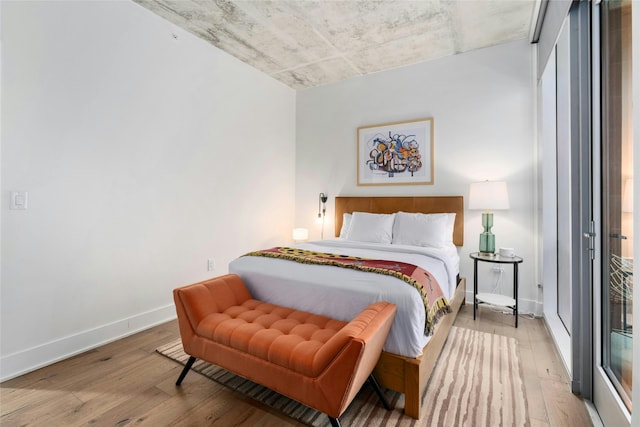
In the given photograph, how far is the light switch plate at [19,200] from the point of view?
6.48 ft

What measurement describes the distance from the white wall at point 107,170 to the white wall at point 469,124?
4.73ft

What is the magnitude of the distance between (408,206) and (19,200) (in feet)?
11.4

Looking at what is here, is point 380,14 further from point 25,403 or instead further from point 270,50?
point 25,403

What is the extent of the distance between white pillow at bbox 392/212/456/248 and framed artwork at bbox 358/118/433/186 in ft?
1.87

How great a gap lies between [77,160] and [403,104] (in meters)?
3.37

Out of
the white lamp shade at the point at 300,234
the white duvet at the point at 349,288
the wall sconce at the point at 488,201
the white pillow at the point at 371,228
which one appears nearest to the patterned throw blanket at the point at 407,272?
the white duvet at the point at 349,288

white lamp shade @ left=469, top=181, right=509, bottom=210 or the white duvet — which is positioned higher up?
white lamp shade @ left=469, top=181, right=509, bottom=210

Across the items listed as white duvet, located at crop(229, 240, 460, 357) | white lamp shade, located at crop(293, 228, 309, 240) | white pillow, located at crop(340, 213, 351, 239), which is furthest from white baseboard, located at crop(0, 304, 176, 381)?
white pillow, located at crop(340, 213, 351, 239)

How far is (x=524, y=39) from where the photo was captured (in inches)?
122

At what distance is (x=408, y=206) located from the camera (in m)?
3.65

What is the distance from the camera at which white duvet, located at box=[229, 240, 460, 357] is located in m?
1.65

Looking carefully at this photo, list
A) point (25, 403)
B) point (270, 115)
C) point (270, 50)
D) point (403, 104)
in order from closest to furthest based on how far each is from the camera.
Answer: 1. point (25, 403)
2. point (270, 50)
3. point (403, 104)
4. point (270, 115)

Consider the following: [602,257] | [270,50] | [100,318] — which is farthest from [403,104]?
[100,318]

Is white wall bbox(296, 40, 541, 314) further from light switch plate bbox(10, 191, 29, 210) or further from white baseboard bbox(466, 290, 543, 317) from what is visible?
light switch plate bbox(10, 191, 29, 210)
